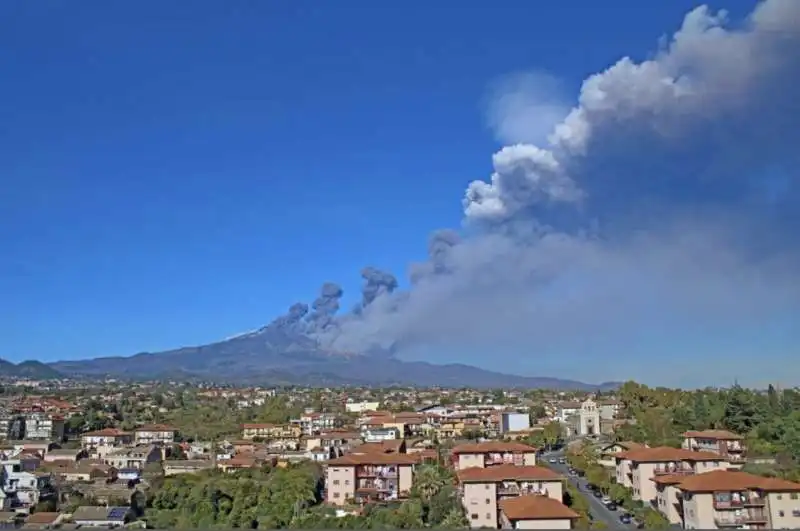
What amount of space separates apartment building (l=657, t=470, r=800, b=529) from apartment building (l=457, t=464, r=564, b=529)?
1.43 m

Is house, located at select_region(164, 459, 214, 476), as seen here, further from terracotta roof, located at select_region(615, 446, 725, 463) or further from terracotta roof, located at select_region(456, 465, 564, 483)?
terracotta roof, located at select_region(615, 446, 725, 463)

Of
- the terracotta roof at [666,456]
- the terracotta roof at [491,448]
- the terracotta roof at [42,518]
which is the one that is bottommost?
the terracotta roof at [42,518]

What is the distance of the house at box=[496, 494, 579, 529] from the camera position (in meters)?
5.71

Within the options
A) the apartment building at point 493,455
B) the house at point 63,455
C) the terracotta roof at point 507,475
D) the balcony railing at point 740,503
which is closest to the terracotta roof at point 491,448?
the apartment building at point 493,455

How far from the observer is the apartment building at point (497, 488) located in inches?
307

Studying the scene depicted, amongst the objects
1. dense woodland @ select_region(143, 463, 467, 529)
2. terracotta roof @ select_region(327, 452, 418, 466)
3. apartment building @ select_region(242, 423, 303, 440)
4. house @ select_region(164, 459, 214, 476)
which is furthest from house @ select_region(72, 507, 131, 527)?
apartment building @ select_region(242, 423, 303, 440)

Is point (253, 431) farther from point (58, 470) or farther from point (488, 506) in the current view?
point (488, 506)

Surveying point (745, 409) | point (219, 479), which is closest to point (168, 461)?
point (219, 479)

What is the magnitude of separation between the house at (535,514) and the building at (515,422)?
37.6 feet

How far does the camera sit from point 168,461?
12875 millimetres

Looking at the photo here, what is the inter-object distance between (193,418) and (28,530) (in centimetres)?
2110

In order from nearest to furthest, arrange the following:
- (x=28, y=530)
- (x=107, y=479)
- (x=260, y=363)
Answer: (x=28, y=530) < (x=107, y=479) < (x=260, y=363)

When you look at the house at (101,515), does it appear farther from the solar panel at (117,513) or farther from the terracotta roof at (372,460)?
the terracotta roof at (372,460)

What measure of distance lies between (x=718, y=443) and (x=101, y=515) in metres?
8.09
